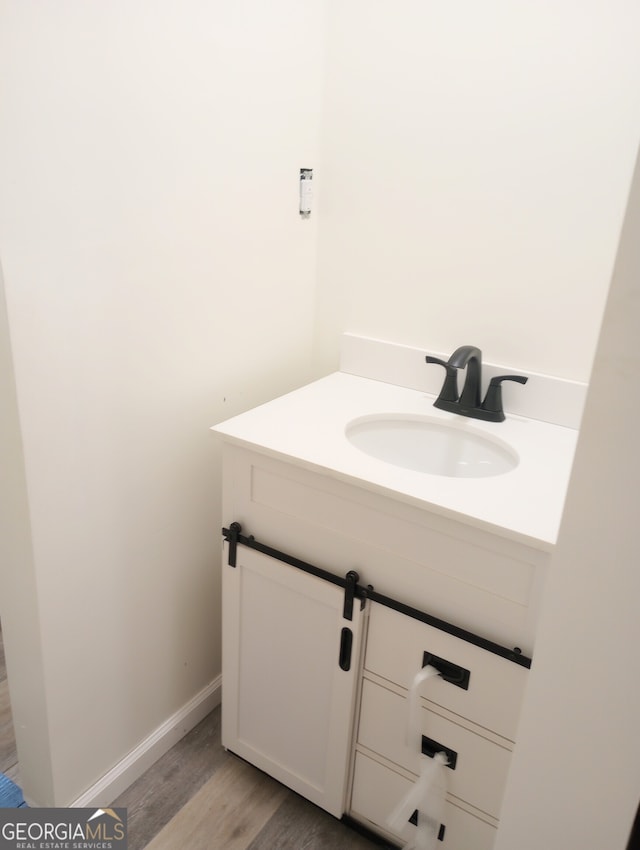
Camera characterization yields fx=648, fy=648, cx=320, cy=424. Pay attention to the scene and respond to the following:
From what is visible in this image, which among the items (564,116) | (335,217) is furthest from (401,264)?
(564,116)

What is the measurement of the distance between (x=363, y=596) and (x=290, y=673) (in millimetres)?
301

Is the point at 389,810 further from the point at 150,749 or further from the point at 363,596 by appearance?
the point at 150,749

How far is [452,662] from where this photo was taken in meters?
1.15

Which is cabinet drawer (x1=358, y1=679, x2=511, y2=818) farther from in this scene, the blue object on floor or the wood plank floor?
the blue object on floor

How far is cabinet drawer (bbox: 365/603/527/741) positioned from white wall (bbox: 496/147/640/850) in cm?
62

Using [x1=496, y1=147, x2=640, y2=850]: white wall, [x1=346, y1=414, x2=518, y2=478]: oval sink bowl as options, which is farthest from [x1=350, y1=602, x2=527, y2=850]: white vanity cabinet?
[x1=496, y1=147, x2=640, y2=850]: white wall

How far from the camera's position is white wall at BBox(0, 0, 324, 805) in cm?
105

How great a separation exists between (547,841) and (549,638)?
0.17 metres

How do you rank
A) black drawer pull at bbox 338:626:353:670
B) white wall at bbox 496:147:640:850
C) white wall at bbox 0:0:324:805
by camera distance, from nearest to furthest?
1. white wall at bbox 496:147:640:850
2. white wall at bbox 0:0:324:805
3. black drawer pull at bbox 338:626:353:670

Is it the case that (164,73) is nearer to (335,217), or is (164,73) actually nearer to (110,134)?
(110,134)

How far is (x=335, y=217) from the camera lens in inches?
65.9

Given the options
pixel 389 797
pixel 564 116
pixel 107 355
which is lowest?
pixel 389 797

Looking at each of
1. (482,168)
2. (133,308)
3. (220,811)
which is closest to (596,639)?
(133,308)

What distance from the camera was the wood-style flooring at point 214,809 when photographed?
142 cm
